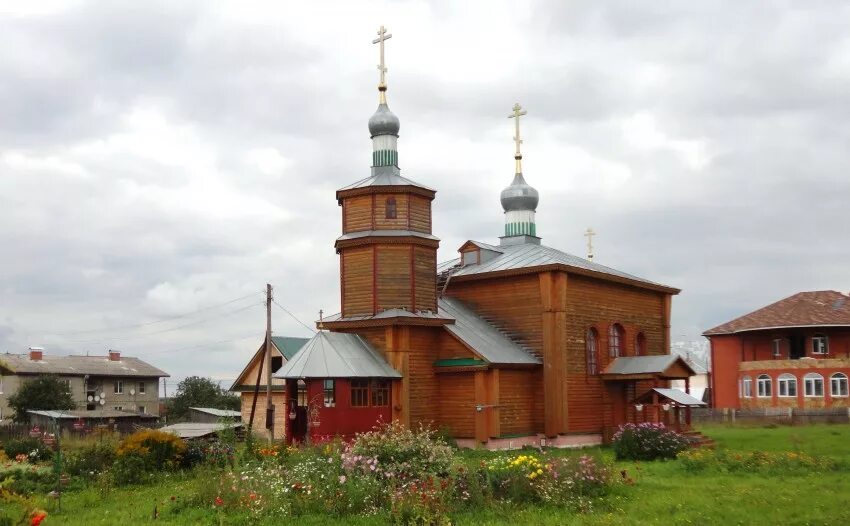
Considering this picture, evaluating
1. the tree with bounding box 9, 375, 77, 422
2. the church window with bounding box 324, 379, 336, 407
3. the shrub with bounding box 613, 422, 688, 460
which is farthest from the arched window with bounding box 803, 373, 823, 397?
the tree with bounding box 9, 375, 77, 422

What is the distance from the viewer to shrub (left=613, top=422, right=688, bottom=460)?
2477cm

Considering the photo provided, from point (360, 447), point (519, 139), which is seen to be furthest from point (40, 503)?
point (519, 139)

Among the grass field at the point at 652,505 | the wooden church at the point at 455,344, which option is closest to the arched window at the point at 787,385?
the wooden church at the point at 455,344

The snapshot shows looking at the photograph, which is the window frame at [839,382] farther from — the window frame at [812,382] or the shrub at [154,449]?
the shrub at [154,449]

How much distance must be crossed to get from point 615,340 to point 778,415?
39.5ft

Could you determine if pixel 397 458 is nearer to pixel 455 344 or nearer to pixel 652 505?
pixel 652 505

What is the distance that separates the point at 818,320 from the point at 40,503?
127 feet

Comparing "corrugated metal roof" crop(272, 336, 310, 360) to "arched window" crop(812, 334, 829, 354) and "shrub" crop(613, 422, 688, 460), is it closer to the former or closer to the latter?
"shrub" crop(613, 422, 688, 460)

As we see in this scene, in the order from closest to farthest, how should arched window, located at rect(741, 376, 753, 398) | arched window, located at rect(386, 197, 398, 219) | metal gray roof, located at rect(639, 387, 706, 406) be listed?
arched window, located at rect(386, 197, 398, 219), metal gray roof, located at rect(639, 387, 706, 406), arched window, located at rect(741, 376, 753, 398)

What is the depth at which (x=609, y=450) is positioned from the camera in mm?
29141

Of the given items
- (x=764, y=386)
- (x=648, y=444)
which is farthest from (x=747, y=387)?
(x=648, y=444)

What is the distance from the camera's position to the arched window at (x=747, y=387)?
46781 mm

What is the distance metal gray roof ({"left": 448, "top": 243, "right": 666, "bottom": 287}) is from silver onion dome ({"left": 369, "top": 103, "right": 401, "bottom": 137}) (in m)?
5.77

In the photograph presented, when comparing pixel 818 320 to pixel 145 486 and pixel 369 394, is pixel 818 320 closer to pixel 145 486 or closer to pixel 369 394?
pixel 369 394
